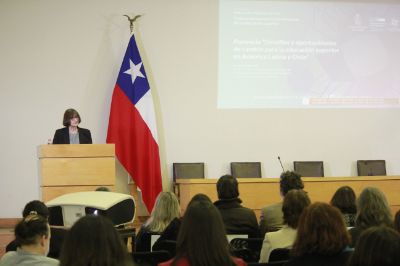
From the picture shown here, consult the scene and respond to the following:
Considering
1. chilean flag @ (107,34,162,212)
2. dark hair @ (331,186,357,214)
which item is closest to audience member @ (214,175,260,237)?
dark hair @ (331,186,357,214)

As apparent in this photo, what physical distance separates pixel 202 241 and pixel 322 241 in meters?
0.54

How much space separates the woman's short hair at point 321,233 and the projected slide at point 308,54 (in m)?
5.29

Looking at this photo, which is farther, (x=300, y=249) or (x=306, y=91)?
Result: (x=306, y=91)

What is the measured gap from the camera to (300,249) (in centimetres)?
237

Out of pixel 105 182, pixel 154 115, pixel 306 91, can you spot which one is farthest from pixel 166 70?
pixel 105 182

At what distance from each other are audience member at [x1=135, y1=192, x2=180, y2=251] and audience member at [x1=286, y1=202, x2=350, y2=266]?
5.18 feet

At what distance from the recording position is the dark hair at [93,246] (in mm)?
1877

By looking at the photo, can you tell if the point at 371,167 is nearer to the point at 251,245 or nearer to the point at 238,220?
the point at 238,220

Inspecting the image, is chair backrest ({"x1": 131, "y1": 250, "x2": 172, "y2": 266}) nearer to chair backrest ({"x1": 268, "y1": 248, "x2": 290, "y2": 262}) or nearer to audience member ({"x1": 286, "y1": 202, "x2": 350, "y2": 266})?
chair backrest ({"x1": 268, "y1": 248, "x2": 290, "y2": 262})

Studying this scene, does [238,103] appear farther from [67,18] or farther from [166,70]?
[67,18]

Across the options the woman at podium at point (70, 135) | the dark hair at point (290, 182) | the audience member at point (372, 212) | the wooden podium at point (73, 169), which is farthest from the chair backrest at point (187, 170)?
the audience member at point (372, 212)

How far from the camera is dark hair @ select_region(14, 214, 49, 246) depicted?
2.54m

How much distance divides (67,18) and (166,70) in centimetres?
149

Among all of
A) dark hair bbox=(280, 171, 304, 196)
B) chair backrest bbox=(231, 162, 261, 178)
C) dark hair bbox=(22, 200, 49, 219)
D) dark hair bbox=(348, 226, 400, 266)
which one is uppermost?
chair backrest bbox=(231, 162, 261, 178)
